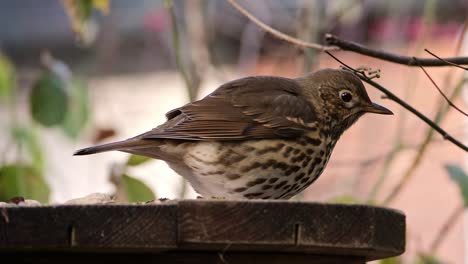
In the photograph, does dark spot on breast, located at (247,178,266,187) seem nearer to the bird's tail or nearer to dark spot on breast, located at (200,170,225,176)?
dark spot on breast, located at (200,170,225,176)

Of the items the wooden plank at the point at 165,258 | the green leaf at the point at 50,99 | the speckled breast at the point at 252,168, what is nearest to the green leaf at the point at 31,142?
the green leaf at the point at 50,99

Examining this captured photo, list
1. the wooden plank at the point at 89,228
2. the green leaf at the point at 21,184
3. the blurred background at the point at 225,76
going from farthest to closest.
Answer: the blurred background at the point at 225,76 → the green leaf at the point at 21,184 → the wooden plank at the point at 89,228

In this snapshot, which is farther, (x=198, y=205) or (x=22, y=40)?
(x=22, y=40)

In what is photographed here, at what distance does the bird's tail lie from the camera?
3225 millimetres

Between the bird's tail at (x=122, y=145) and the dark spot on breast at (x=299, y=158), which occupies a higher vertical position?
the bird's tail at (x=122, y=145)

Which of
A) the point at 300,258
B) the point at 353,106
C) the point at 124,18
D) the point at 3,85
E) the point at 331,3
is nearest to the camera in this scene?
the point at 300,258

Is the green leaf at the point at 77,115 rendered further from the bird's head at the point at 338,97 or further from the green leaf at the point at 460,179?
the green leaf at the point at 460,179

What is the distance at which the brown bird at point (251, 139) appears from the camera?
3.64m

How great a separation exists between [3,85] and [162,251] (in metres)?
2.36

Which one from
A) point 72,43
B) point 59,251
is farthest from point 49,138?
point 59,251

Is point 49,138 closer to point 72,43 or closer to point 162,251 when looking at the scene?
point 72,43

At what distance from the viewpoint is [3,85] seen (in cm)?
464

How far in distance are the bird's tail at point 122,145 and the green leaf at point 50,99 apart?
76 cm

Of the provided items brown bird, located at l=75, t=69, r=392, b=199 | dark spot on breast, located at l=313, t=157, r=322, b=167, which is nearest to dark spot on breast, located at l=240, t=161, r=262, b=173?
brown bird, located at l=75, t=69, r=392, b=199
